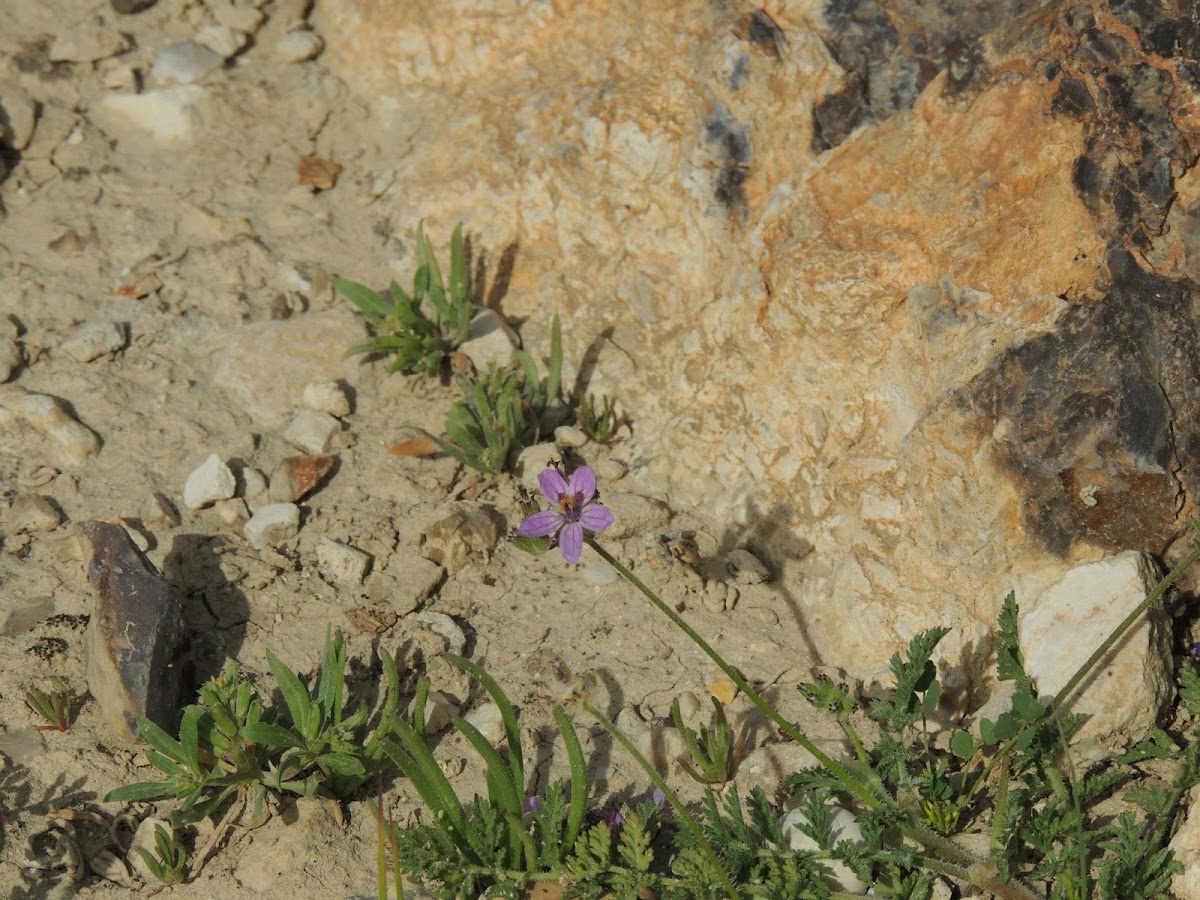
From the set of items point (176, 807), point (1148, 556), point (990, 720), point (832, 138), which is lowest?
point (176, 807)

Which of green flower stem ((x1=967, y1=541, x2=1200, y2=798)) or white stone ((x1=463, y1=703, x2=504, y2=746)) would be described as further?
white stone ((x1=463, y1=703, x2=504, y2=746))

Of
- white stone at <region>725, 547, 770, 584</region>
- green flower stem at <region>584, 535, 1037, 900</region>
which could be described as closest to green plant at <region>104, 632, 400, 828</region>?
green flower stem at <region>584, 535, 1037, 900</region>

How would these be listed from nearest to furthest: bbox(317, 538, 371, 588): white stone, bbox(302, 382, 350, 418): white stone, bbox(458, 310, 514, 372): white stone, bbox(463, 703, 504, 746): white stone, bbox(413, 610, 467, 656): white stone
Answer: bbox(463, 703, 504, 746): white stone, bbox(413, 610, 467, 656): white stone, bbox(317, 538, 371, 588): white stone, bbox(302, 382, 350, 418): white stone, bbox(458, 310, 514, 372): white stone

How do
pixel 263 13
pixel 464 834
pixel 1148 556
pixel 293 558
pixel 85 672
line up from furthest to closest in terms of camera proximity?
pixel 263 13, pixel 293 558, pixel 85 672, pixel 1148 556, pixel 464 834

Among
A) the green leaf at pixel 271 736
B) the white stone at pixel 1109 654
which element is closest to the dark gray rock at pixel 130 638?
the green leaf at pixel 271 736

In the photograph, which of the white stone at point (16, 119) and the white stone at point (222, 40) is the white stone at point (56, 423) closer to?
the white stone at point (16, 119)

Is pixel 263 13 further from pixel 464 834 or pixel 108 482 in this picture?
pixel 464 834

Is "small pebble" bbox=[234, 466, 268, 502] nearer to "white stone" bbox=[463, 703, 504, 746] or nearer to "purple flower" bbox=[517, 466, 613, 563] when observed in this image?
"white stone" bbox=[463, 703, 504, 746]

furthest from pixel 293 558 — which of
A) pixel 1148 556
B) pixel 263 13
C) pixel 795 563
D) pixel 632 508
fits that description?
pixel 263 13
